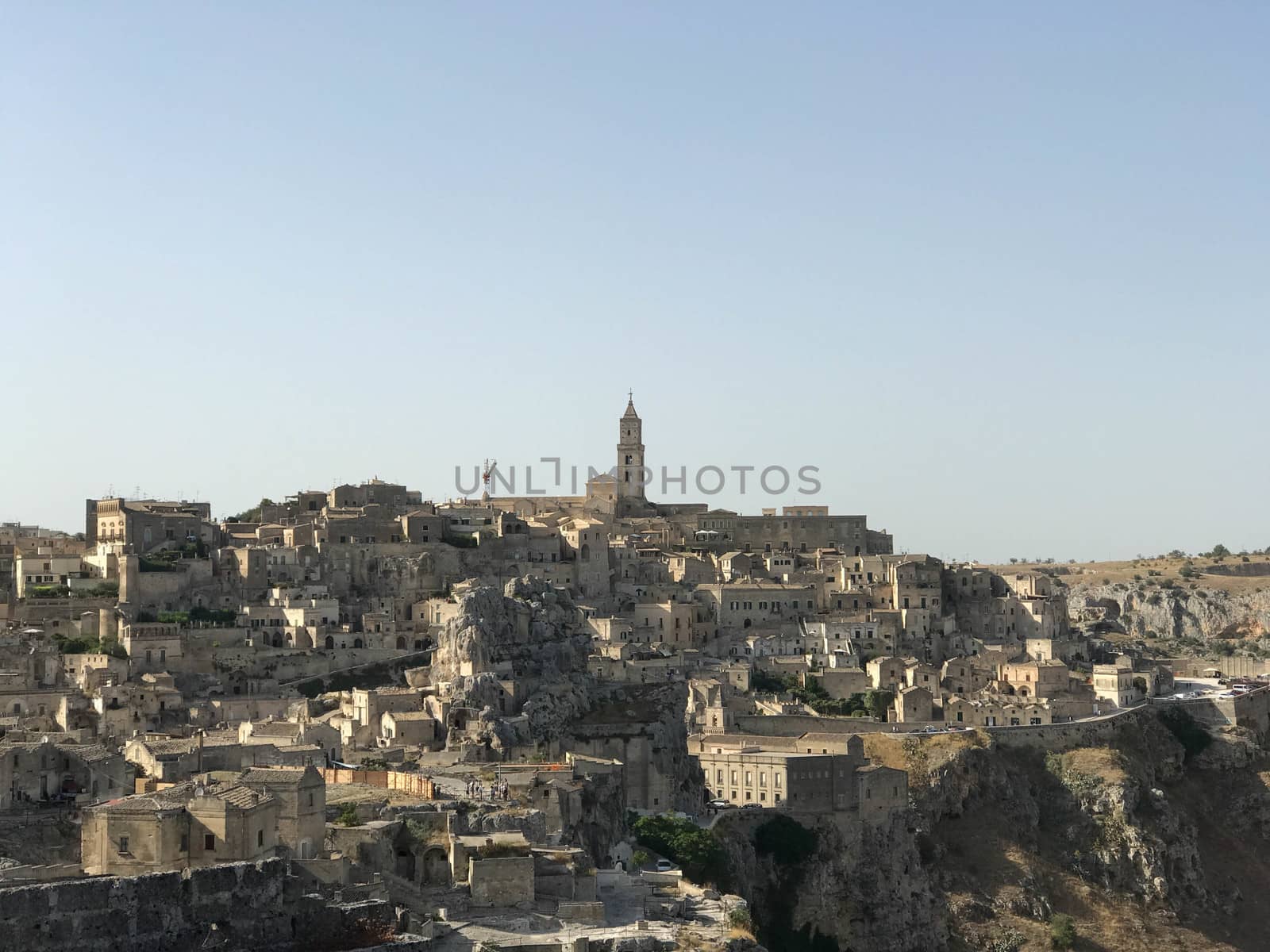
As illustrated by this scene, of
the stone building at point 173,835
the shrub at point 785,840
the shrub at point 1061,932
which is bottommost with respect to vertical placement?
the shrub at point 1061,932

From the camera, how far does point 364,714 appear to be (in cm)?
6019

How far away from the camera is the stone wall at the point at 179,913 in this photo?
1094 inches

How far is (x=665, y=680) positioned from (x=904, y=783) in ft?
34.4

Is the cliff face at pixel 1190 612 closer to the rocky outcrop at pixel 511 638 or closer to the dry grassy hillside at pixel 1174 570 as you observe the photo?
the dry grassy hillside at pixel 1174 570

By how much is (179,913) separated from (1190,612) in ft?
346

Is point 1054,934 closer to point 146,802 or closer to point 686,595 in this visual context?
point 686,595

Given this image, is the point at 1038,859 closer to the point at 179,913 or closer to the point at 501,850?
the point at 501,850

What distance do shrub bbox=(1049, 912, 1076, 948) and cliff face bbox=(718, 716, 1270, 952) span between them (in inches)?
9.7

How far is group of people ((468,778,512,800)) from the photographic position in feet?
153

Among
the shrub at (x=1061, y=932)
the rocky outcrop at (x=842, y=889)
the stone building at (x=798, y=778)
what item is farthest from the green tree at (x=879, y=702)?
the shrub at (x=1061, y=932)

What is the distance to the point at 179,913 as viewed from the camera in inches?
1152

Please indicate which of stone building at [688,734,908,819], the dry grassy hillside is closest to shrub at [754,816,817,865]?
stone building at [688,734,908,819]

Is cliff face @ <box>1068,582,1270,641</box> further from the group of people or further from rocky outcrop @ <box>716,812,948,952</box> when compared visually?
the group of people

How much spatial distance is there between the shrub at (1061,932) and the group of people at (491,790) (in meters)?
24.3
